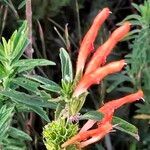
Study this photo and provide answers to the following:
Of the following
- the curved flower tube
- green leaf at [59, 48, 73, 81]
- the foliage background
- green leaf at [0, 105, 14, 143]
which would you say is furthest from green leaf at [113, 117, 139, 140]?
the foliage background

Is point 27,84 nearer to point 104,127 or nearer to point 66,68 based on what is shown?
point 66,68

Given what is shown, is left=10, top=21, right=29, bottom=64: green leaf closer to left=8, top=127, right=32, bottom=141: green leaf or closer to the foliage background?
left=8, top=127, right=32, bottom=141: green leaf

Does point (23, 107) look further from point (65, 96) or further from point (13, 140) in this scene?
point (65, 96)

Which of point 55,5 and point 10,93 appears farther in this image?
point 55,5

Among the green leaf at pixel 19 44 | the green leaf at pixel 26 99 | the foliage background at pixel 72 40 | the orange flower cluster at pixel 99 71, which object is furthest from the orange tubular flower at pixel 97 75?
the foliage background at pixel 72 40

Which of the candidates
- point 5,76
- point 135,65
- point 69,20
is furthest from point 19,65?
point 69,20

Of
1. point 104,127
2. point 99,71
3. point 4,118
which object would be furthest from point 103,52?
point 4,118
